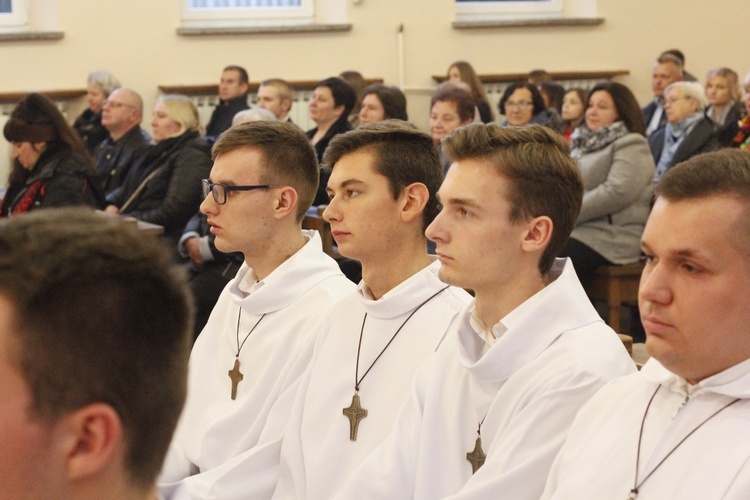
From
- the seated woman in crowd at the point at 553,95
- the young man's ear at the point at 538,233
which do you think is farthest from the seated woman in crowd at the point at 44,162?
the seated woman in crowd at the point at 553,95

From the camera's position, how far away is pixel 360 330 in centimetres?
284

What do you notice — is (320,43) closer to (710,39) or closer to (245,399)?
(710,39)

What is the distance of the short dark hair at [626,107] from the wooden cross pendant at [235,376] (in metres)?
3.39

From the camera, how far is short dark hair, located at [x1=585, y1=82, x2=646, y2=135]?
584cm

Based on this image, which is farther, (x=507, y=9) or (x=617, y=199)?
(x=507, y=9)

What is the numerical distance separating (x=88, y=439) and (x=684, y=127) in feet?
21.9

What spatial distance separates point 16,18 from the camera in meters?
9.80

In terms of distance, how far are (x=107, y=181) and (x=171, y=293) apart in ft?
21.1

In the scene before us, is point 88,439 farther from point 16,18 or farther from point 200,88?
point 16,18

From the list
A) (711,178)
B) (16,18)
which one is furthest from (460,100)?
(16,18)

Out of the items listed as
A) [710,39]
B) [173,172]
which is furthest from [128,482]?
[710,39]

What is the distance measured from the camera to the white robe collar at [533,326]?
218 centimetres

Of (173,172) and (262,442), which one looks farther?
(173,172)

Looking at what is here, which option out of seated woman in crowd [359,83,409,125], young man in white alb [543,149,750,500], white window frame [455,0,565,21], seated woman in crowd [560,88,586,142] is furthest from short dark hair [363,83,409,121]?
young man in white alb [543,149,750,500]
